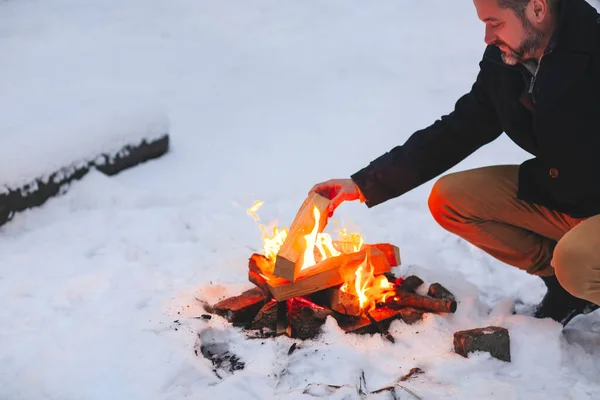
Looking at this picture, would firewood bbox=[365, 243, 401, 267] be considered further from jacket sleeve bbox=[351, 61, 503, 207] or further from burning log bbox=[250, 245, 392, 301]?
jacket sleeve bbox=[351, 61, 503, 207]

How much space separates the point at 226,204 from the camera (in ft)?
14.8

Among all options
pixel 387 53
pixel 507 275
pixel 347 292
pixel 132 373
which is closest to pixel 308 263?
pixel 347 292

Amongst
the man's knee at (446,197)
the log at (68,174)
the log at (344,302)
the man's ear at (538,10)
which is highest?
the man's ear at (538,10)

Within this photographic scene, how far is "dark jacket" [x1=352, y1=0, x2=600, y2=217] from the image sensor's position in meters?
2.67

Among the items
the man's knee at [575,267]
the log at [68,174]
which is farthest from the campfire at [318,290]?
the log at [68,174]

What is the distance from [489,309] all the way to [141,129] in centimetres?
270

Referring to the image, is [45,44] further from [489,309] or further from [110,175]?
[489,309]

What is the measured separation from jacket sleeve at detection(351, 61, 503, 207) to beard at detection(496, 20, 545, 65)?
1.38 ft

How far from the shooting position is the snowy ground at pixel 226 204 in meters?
2.96

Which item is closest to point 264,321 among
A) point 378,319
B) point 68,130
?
point 378,319

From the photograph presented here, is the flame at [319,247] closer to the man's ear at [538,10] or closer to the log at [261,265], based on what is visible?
the log at [261,265]

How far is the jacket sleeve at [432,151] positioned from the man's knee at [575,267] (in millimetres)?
679

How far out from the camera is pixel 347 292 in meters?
3.27

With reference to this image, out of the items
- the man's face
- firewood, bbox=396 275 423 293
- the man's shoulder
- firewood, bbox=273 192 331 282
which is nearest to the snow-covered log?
firewood, bbox=273 192 331 282
